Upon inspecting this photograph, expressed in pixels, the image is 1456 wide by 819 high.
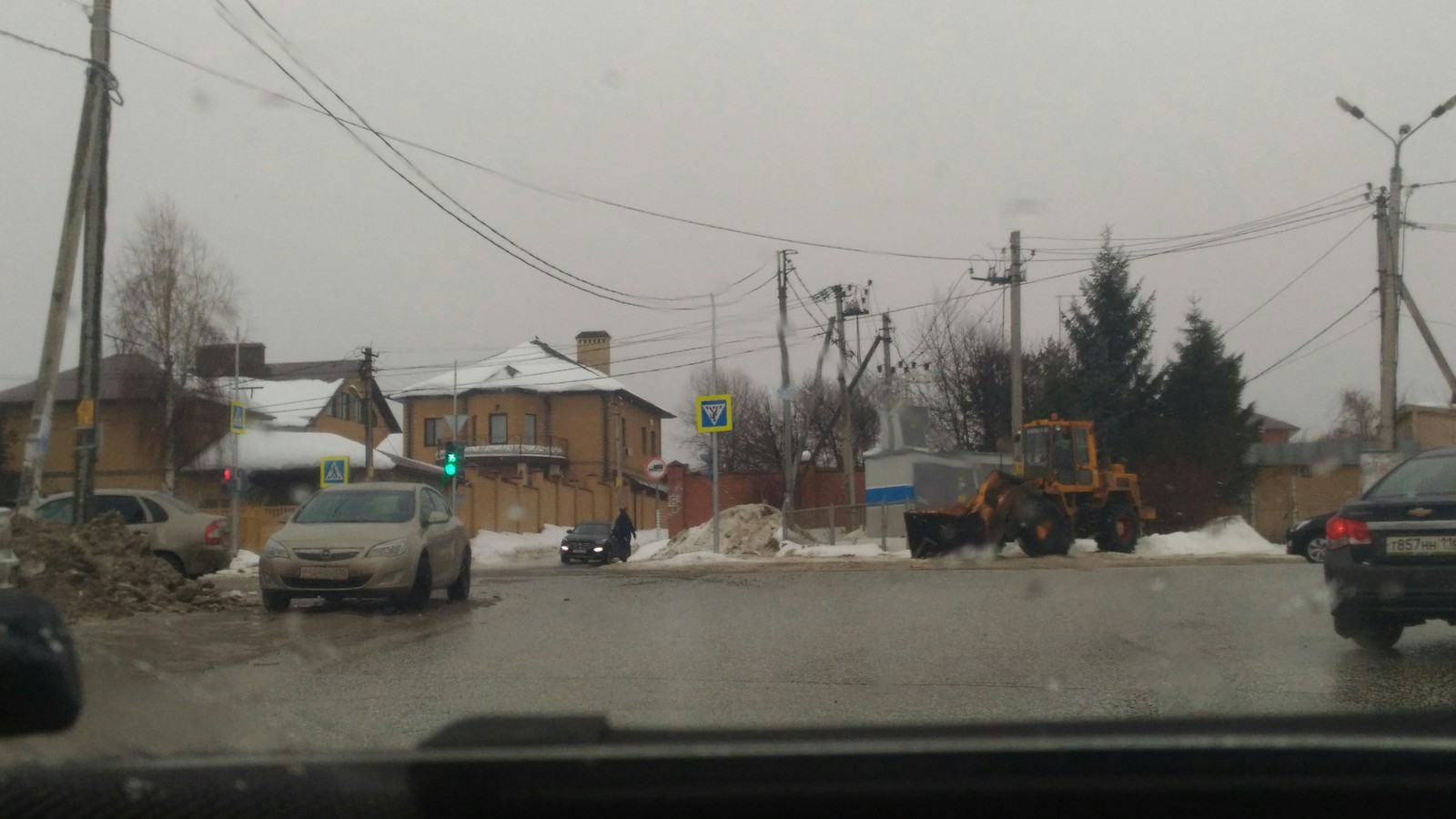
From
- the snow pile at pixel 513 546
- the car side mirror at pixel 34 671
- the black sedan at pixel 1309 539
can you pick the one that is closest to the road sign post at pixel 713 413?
the black sedan at pixel 1309 539

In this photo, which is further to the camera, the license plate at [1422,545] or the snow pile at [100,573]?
the snow pile at [100,573]

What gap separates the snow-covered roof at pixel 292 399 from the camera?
5109 cm

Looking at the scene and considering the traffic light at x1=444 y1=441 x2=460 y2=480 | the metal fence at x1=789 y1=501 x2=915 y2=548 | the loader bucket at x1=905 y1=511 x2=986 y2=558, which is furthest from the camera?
the metal fence at x1=789 y1=501 x2=915 y2=548

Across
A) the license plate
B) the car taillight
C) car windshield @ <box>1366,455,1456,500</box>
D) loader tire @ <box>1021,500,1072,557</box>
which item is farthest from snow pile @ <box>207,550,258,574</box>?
the license plate

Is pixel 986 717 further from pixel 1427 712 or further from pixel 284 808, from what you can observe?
pixel 284 808

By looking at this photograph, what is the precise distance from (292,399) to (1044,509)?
1491 inches

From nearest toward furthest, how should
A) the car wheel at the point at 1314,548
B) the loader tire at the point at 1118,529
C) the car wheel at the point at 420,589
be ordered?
the car wheel at the point at 420,589
the car wheel at the point at 1314,548
the loader tire at the point at 1118,529

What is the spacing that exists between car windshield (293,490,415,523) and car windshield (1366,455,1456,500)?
9.01 meters

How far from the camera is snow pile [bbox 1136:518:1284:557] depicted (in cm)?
2650

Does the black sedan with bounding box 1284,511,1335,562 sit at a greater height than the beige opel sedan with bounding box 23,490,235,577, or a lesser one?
lesser

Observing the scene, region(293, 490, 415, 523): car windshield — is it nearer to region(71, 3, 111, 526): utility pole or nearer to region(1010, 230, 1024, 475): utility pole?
region(71, 3, 111, 526): utility pole

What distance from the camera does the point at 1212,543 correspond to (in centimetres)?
2711

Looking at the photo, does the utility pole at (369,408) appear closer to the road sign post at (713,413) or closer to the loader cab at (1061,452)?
the road sign post at (713,413)

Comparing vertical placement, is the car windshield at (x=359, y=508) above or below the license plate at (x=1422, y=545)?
above
